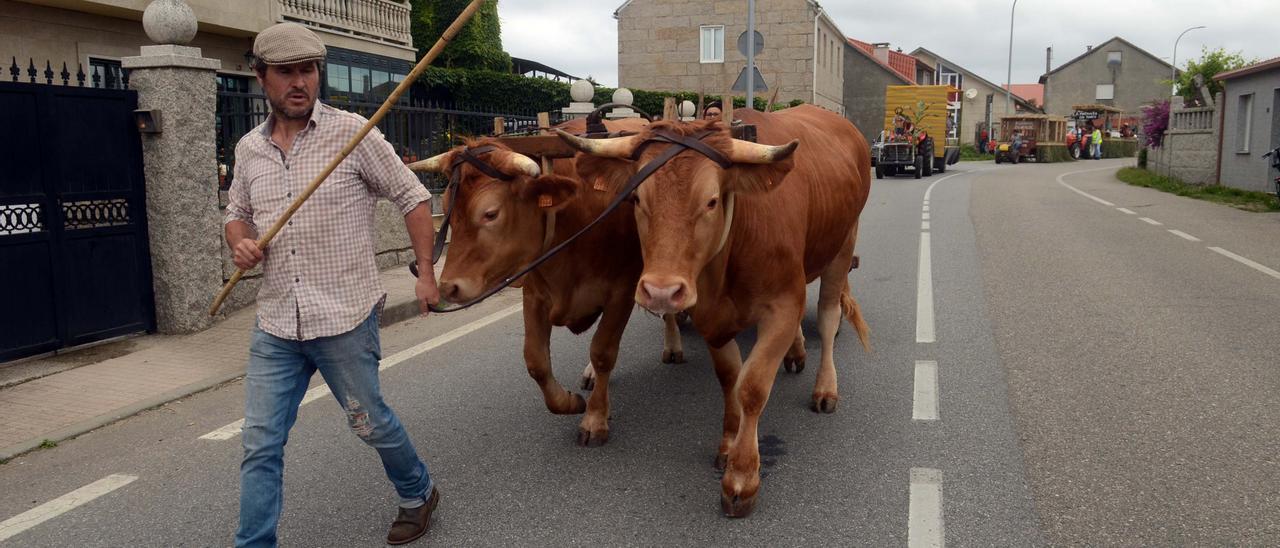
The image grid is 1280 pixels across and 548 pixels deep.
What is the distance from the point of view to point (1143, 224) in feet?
49.4

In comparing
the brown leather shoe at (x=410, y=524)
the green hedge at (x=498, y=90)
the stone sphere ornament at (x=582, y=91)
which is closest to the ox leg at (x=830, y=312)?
the brown leather shoe at (x=410, y=524)

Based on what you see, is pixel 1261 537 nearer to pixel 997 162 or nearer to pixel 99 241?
pixel 99 241

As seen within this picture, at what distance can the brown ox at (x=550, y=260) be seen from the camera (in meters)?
3.98

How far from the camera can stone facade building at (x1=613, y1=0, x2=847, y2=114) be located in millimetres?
42531

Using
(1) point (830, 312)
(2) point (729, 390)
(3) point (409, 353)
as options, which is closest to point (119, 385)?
(3) point (409, 353)

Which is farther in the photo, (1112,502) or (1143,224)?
(1143,224)

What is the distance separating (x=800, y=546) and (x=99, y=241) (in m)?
5.89

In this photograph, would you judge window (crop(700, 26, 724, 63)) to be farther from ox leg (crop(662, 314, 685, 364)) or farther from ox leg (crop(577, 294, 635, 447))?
ox leg (crop(577, 294, 635, 447))

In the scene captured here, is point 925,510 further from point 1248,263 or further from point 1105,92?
point 1105,92

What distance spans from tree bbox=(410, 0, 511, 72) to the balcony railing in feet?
4.14

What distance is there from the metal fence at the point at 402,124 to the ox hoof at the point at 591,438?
4.70m

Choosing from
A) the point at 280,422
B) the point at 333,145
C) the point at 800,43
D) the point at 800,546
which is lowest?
the point at 800,546

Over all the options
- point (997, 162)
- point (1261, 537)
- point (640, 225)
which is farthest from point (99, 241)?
point (997, 162)

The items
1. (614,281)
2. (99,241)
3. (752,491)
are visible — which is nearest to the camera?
(752,491)
